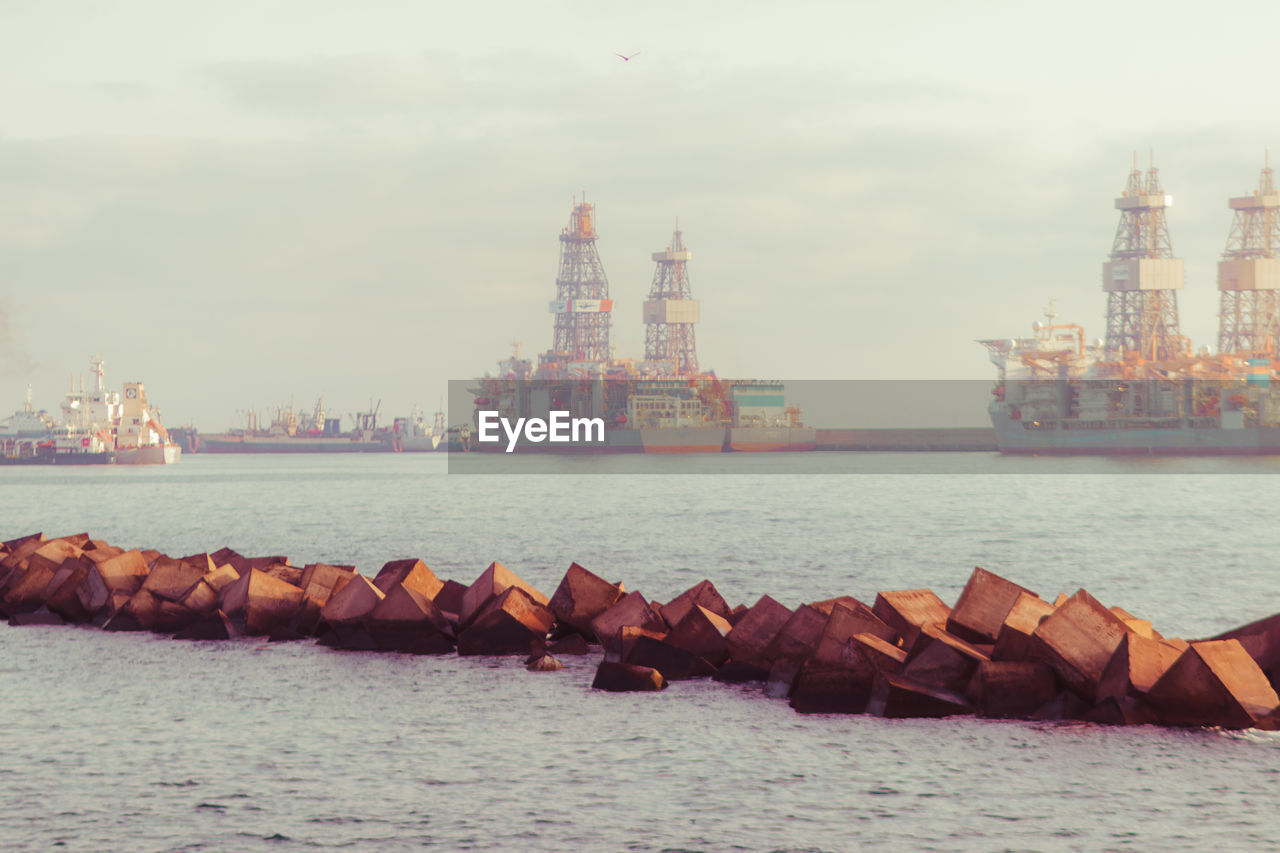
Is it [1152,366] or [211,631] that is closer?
[211,631]

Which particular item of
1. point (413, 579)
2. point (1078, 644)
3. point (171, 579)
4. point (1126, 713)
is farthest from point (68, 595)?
point (1126, 713)

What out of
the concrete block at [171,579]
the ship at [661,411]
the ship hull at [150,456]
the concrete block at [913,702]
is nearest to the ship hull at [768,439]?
the ship at [661,411]

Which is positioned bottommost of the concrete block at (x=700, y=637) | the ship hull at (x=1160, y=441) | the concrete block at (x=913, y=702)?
the concrete block at (x=913, y=702)

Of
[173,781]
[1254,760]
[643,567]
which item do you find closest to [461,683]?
[173,781]

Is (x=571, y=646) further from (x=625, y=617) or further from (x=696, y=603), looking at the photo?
(x=696, y=603)

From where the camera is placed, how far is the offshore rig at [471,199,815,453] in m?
127

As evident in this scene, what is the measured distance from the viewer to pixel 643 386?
128 metres

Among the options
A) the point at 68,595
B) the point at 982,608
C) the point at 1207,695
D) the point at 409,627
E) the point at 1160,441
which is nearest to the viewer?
the point at 1207,695

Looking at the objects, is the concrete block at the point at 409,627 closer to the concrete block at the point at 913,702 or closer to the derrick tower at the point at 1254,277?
the concrete block at the point at 913,702

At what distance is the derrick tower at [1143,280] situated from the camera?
11725cm

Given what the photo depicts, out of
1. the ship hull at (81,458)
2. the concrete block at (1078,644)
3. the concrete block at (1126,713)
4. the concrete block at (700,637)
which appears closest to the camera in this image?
the concrete block at (1126,713)

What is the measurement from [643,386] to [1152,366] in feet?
163

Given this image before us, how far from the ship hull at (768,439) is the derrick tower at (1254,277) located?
43.5 meters

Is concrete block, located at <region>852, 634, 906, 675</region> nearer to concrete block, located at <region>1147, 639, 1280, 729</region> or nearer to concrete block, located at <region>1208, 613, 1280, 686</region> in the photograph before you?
concrete block, located at <region>1147, 639, 1280, 729</region>
